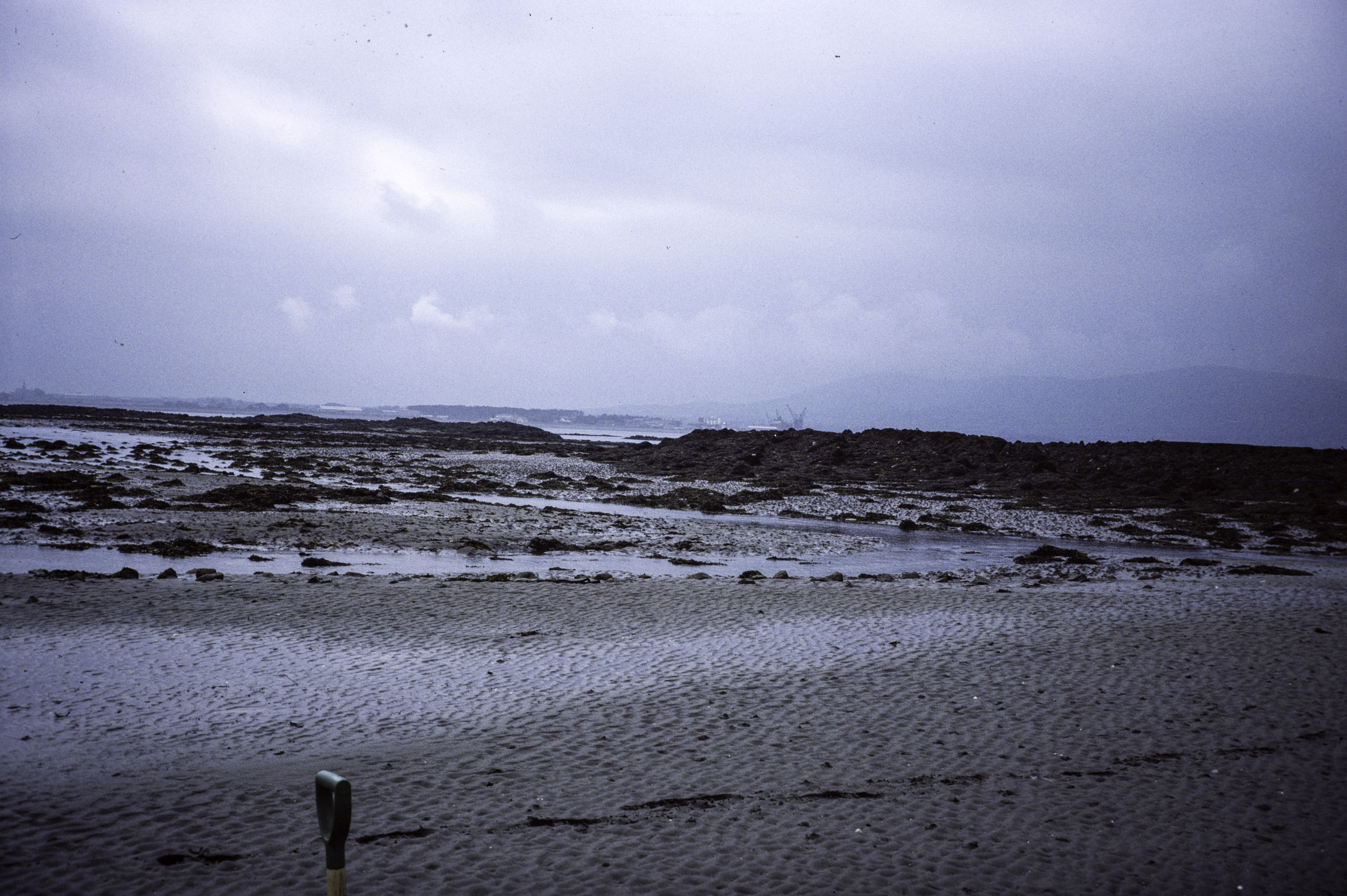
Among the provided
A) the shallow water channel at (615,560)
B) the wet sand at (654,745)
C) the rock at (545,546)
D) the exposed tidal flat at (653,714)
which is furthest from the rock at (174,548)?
the rock at (545,546)

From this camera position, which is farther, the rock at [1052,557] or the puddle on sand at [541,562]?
the rock at [1052,557]

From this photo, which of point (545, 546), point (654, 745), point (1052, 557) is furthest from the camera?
point (1052, 557)

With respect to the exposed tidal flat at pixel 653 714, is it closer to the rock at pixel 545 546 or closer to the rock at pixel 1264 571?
the rock at pixel 1264 571

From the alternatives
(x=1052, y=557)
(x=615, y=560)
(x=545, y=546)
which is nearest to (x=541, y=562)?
(x=615, y=560)

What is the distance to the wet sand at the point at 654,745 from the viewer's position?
229 inches

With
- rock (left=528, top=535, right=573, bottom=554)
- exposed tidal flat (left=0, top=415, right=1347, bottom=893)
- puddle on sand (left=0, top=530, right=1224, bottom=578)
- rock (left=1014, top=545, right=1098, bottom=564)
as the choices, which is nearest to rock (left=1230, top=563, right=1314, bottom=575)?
exposed tidal flat (left=0, top=415, right=1347, bottom=893)

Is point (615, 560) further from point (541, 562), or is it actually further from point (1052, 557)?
point (1052, 557)

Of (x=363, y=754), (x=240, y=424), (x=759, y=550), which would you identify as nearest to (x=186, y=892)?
(x=363, y=754)

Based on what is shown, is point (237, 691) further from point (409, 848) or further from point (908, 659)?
point (908, 659)

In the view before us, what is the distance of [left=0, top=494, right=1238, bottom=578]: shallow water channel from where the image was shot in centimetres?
1681

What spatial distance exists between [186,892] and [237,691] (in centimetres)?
435

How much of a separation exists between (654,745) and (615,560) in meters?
11.8

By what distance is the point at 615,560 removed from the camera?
1984 cm

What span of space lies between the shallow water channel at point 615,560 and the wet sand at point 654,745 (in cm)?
295
